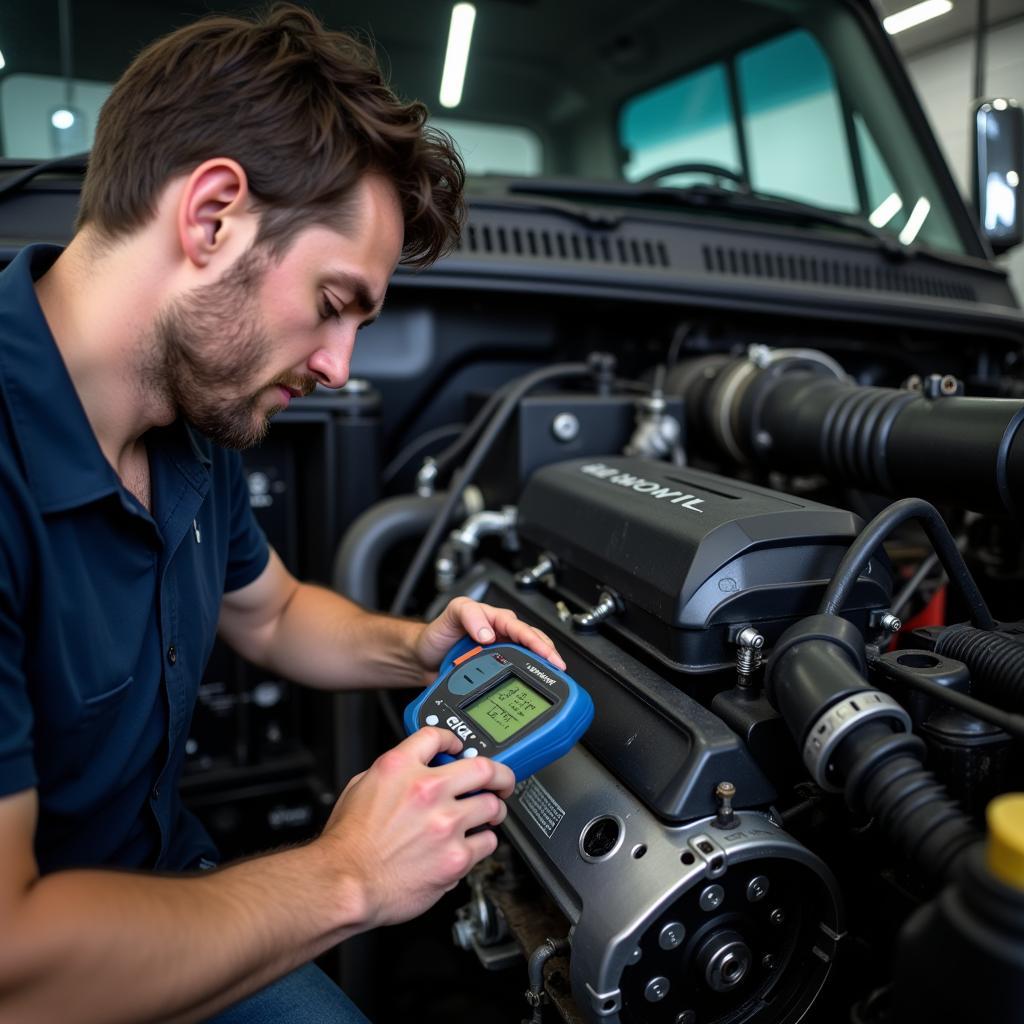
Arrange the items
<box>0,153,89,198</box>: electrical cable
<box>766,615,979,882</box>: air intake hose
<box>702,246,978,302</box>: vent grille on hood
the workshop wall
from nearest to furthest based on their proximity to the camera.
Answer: <box>766,615,979,882</box>: air intake hose < <box>0,153,89,198</box>: electrical cable < <box>702,246,978,302</box>: vent grille on hood < the workshop wall

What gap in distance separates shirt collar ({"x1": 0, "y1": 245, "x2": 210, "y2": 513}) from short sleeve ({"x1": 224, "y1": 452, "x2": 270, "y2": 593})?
1.07 feet

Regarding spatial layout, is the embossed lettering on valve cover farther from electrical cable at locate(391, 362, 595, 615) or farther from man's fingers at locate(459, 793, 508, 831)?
man's fingers at locate(459, 793, 508, 831)

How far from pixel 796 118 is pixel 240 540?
1.58 m

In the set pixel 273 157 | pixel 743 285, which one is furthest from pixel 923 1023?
pixel 743 285

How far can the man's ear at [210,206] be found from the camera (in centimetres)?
77

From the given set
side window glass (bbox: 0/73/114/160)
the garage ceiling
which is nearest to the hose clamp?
side window glass (bbox: 0/73/114/160)

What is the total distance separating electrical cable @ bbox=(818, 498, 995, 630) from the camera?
73 centimetres

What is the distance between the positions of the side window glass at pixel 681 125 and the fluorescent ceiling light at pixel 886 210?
30 cm

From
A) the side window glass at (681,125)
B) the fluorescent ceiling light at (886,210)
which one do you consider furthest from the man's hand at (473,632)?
the fluorescent ceiling light at (886,210)

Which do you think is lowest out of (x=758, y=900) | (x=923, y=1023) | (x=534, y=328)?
(x=758, y=900)

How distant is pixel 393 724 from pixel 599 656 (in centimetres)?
40

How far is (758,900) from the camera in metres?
0.72

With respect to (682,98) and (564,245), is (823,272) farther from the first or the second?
(682,98)

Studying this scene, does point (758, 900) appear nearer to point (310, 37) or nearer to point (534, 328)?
point (310, 37)
